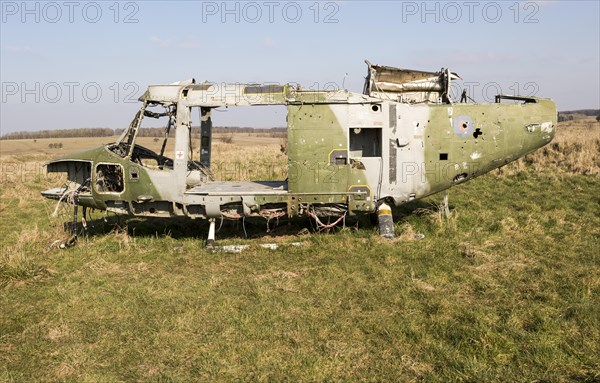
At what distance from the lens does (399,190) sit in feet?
34.3

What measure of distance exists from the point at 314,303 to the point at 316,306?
10 centimetres

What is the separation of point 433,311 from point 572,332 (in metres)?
1.78

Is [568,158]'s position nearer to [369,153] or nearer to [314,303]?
[369,153]

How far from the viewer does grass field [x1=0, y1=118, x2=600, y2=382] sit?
5234mm

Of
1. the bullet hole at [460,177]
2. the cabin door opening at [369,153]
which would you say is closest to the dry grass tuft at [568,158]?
the bullet hole at [460,177]

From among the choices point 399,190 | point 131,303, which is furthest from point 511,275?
point 131,303

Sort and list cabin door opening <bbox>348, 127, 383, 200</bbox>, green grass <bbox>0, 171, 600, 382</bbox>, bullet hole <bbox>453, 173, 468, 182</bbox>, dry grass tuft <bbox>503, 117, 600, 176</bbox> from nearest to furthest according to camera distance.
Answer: green grass <bbox>0, 171, 600, 382</bbox> < cabin door opening <bbox>348, 127, 383, 200</bbox> < bullet hole <bbox>453, 173, 468, 182</bbox> < dry grass tuft <bbox>503, 117, 600, 176</bbox>

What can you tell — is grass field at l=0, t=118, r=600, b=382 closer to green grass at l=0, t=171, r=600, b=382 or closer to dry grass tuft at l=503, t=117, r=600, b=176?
green grass at l=0, t=171, r=600, b=382

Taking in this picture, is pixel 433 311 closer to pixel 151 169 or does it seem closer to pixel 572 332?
pixel 572 332

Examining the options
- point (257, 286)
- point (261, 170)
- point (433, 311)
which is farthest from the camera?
point (261, 170)

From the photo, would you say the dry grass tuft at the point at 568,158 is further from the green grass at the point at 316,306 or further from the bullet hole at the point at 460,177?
the bullet hole at the point at 460,177

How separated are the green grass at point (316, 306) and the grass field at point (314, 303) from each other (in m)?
0.03

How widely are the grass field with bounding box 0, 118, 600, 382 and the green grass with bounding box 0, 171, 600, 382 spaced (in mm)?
27

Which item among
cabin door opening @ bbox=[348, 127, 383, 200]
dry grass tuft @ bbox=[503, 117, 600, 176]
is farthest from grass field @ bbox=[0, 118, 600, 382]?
dry grass tuft @ bbox=[503, 117, 600, 176]
